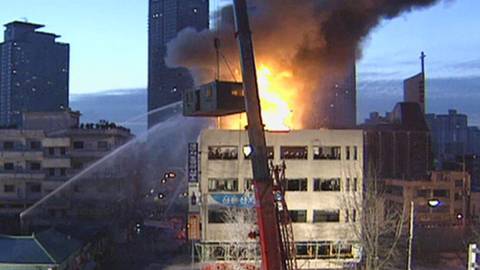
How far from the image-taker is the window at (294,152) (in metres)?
36.7

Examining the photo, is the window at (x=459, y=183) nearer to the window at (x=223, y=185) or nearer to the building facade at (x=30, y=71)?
the window at (x=223, y=185)

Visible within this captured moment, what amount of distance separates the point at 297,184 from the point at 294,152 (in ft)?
6.16

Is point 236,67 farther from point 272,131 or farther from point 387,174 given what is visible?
point 387,174

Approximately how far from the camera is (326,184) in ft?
120

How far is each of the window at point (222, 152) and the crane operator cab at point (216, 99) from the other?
72.7 feet

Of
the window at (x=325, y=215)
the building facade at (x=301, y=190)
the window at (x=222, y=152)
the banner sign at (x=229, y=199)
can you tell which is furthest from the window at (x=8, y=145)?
the window at (x=325, y=215)

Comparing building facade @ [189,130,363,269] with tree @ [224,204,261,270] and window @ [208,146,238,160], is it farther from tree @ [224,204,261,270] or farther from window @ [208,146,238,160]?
tree @ [224,204,261,270]

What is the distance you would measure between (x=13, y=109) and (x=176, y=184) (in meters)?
41.3

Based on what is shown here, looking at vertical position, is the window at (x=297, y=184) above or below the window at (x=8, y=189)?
above

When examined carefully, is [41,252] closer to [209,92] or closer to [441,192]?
[209,92]

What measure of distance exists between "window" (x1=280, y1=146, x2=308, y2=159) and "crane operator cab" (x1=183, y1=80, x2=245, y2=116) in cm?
2293

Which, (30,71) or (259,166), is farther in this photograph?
(30,71)

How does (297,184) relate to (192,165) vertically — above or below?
below

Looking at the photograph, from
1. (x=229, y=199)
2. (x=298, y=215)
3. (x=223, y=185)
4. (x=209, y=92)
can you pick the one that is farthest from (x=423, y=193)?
(x=209, y=92)
